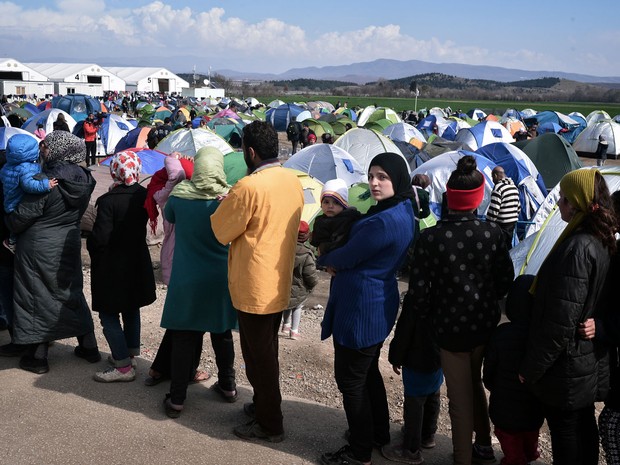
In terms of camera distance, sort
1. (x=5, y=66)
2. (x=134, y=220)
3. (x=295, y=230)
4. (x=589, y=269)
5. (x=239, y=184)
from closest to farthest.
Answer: (x=589, y=269) → (x=239, y=184) → (x=295, y=230) → (x=134, y=220) → (x=5, y=66)

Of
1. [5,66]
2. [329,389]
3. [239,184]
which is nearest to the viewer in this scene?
[239,184]

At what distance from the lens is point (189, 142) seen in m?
14.8

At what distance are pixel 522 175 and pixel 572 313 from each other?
10.7 m

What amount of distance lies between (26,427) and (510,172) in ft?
36.4

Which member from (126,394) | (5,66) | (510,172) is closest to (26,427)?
(126,394)

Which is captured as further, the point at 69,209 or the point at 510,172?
the point at 510,172

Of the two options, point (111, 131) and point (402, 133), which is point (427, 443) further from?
point (402, 133)

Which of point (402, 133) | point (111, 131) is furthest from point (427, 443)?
point (402, 133)

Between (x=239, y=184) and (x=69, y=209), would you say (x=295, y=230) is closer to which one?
(x=239, y=184)

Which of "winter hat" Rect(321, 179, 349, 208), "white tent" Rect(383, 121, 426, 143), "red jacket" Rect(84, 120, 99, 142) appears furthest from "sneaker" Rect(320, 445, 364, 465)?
"white tent" Rect(383, 121, 426, 143)

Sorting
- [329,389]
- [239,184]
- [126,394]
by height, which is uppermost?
[239,184]

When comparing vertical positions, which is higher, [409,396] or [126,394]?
[409,396]

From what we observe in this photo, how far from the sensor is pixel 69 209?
13.9 feet

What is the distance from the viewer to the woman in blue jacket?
10.3 ft
